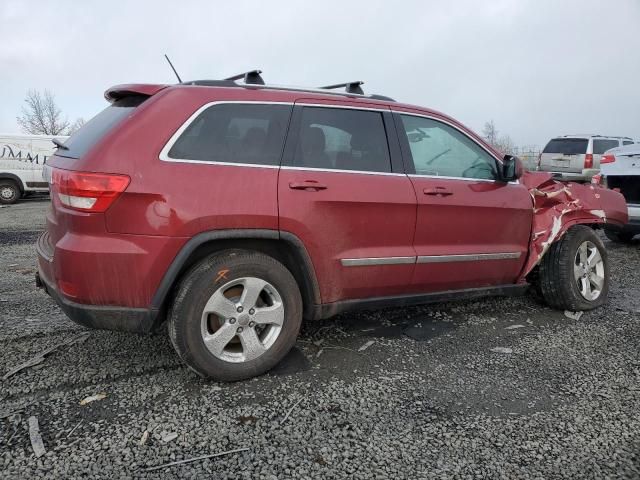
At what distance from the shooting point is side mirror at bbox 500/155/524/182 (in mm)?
3912

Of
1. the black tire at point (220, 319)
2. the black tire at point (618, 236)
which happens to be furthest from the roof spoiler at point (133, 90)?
the black tire at point (618, 236)

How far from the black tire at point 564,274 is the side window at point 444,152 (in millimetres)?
974

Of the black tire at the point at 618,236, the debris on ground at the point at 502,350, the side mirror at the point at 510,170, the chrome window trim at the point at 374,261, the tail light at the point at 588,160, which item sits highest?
the tail light at the point at 588,160

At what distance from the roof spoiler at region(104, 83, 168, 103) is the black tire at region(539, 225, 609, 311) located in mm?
3441

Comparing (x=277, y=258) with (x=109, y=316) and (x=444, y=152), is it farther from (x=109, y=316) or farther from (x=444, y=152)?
(x=444, y=152)

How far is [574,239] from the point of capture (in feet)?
14.2

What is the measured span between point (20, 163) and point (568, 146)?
16.7 meters

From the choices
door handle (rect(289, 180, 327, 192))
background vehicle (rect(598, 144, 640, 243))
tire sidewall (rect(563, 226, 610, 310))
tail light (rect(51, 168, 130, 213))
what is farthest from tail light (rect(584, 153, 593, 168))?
tail light (rect(51, 168, 130, 213))

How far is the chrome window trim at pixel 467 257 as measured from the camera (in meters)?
3.56

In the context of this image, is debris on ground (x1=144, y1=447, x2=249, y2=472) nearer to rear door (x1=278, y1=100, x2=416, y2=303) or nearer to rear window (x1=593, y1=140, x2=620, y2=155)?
rear door (x1=278, y1=100, x2=416, y2=303)

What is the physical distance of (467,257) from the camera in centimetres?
375

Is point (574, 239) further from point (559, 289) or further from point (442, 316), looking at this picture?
point (442, 316)

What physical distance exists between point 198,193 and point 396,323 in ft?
6.78

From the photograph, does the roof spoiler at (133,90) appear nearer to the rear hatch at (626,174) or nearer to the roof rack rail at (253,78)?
the roof rack rail at (253,78)
